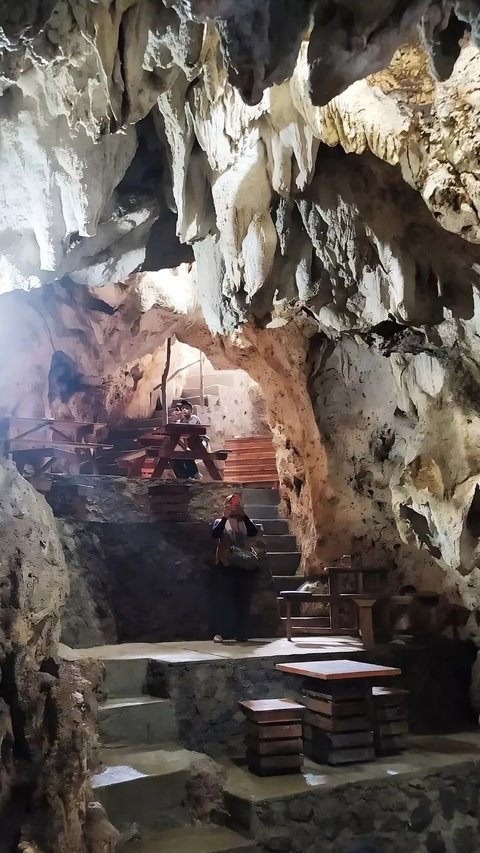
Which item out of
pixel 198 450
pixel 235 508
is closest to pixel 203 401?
pixel 198 450

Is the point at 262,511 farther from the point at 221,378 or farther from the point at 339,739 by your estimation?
the point at 221,378

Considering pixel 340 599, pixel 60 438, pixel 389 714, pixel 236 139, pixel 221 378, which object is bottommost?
→ pixel 389 714

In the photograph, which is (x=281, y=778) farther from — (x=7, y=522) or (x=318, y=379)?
(x=318, y=379)

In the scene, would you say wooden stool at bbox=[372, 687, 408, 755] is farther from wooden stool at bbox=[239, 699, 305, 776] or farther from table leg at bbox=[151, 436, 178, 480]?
table leg at bbox=[151, 436, 178, 480]

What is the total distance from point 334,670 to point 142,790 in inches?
76.1

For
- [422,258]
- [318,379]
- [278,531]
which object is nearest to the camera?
[422,258]

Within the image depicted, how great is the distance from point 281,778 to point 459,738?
2.51 m

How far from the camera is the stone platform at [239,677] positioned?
678cm

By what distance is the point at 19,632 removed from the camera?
4520mm

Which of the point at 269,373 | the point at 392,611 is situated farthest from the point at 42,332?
the point at 392,611

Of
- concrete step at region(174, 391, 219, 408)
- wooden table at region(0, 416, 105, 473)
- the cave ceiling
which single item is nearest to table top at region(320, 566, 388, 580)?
the cave ceiling

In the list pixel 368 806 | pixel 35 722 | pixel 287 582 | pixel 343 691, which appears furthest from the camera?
pixel 287 582

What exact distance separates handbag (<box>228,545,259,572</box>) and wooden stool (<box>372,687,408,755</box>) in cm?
226

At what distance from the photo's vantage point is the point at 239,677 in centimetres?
700
